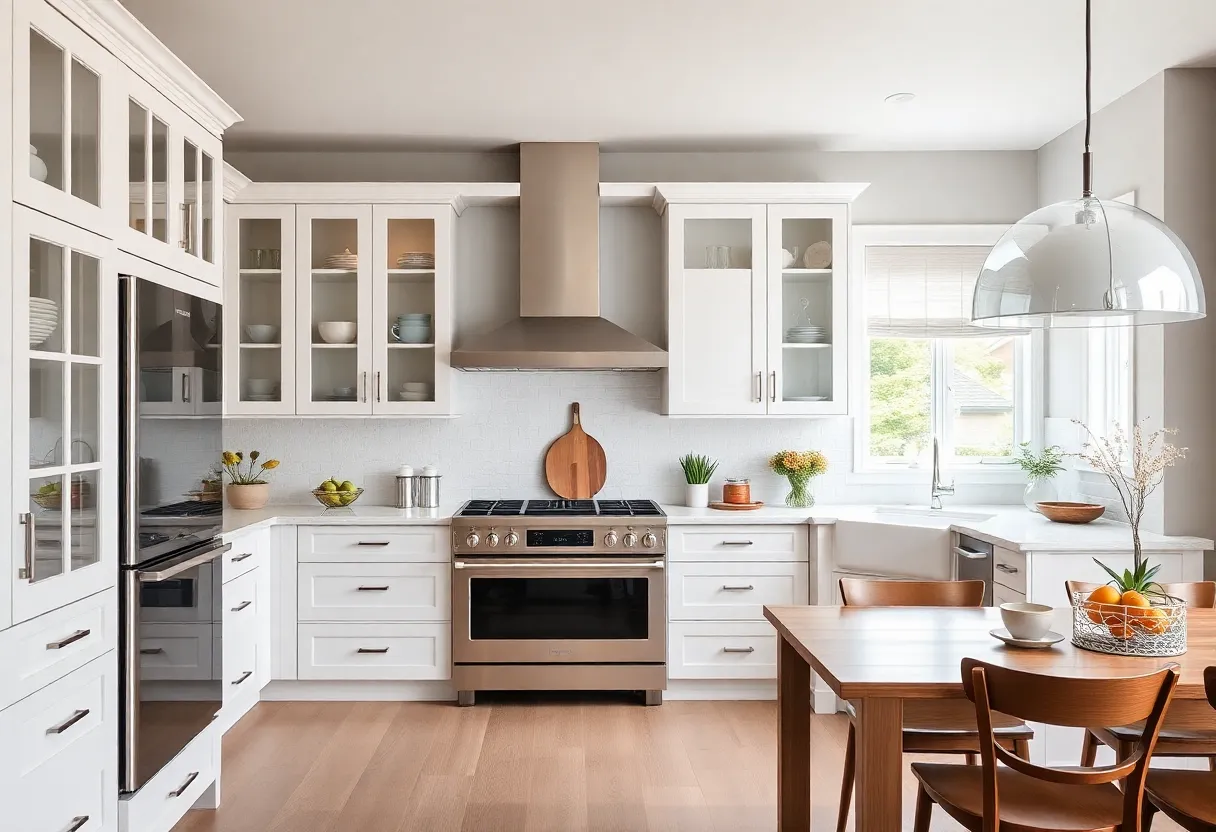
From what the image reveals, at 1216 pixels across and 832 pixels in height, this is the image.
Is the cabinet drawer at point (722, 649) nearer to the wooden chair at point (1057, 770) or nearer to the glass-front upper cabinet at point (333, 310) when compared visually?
the glass-front upper cabinet at point (333, 310)

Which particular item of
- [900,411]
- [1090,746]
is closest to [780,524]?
[900,411]

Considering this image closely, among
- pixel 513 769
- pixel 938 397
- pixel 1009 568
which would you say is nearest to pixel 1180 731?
pixel 1009 568

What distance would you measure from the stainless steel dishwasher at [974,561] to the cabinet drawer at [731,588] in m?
0.70

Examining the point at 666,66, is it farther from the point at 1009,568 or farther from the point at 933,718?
the point at 933,718

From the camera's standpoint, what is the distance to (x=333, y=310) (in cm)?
449

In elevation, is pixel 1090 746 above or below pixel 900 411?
below

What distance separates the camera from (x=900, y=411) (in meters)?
4.86

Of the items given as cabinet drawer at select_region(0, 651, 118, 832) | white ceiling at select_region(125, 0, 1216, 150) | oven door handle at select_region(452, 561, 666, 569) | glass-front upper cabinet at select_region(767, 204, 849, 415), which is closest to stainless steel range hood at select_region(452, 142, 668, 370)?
white ceiling at select_region(125, 0, 1216, 150)

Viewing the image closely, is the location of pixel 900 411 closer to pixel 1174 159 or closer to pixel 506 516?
pixel 1174 159

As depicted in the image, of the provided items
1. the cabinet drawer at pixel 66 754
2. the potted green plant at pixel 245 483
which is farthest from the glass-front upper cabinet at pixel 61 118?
the potted green plant at pixel 245 483

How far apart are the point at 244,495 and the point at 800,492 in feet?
9.07

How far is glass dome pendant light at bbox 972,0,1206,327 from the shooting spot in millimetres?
1930

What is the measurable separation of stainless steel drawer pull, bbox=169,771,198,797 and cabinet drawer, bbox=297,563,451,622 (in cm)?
129

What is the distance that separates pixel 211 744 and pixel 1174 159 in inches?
166
